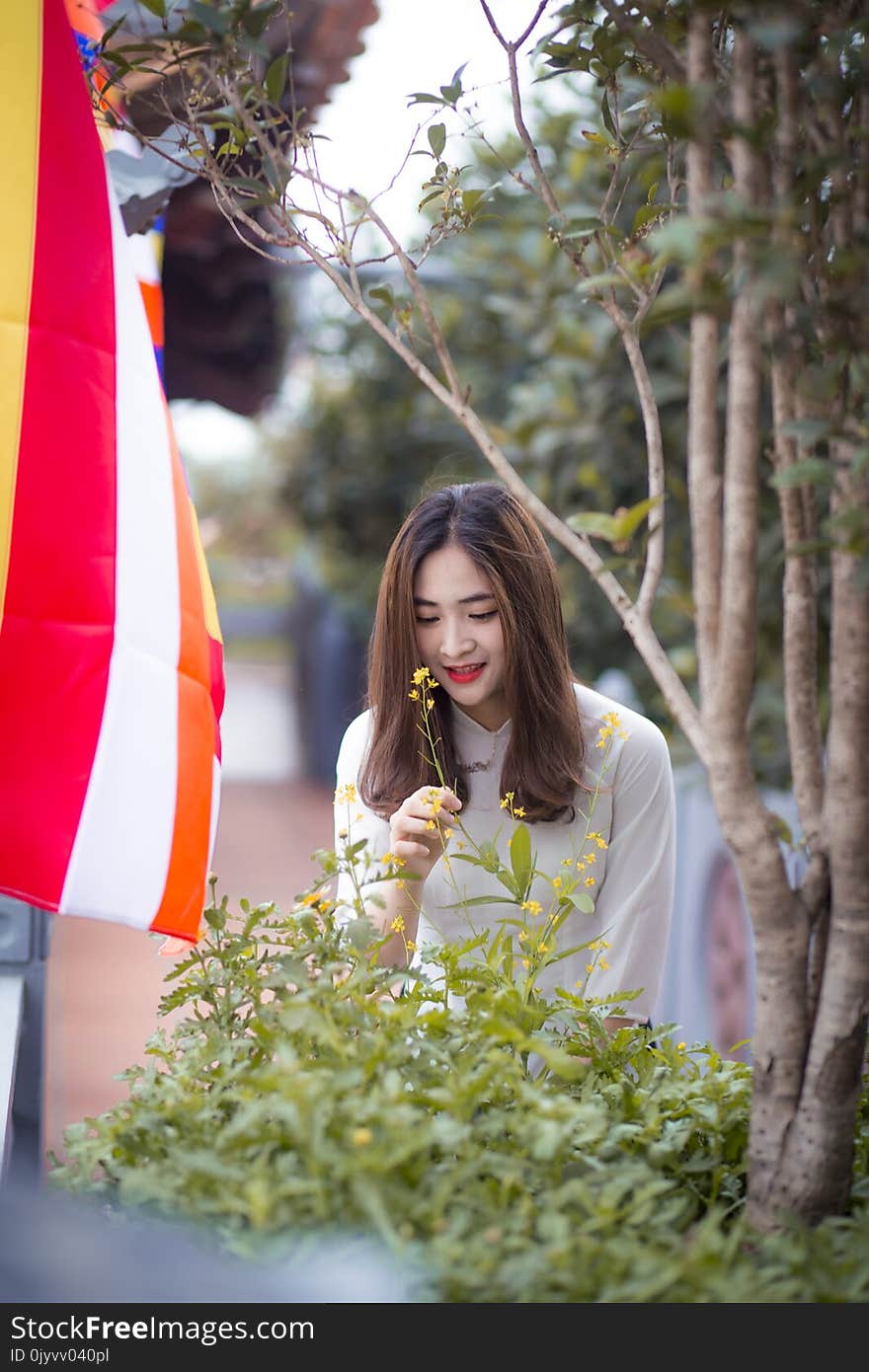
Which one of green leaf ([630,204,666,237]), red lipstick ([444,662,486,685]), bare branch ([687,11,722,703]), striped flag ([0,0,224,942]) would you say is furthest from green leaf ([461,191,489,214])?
red lipstick ([444,662,486,685])

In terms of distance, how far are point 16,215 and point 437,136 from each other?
1.83 ft

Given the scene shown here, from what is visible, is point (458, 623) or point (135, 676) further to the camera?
point (458, 623)

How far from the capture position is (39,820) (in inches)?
61.1

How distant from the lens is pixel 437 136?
1.41 metres

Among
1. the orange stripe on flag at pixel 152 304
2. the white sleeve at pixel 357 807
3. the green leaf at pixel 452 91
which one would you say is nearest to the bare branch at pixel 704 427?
the green leaf at pixel 452 91

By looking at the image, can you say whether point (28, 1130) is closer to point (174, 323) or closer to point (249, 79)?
point (249, 79)

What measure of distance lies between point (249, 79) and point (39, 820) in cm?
85

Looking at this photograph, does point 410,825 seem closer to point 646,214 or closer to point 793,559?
point 793,559

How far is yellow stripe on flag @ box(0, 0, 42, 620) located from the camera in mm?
1599

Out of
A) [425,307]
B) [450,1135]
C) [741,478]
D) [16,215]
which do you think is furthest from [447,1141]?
[16,215]

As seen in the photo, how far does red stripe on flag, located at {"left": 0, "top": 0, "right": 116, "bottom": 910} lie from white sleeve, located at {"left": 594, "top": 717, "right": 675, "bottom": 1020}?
0.75 m

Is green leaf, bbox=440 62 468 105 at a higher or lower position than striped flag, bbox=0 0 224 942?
higher

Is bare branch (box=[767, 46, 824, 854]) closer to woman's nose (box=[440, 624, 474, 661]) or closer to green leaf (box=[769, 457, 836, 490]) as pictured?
green leaf (box=[769, 457, 836, 490])

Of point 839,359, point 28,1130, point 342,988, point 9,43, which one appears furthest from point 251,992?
point 9,43
